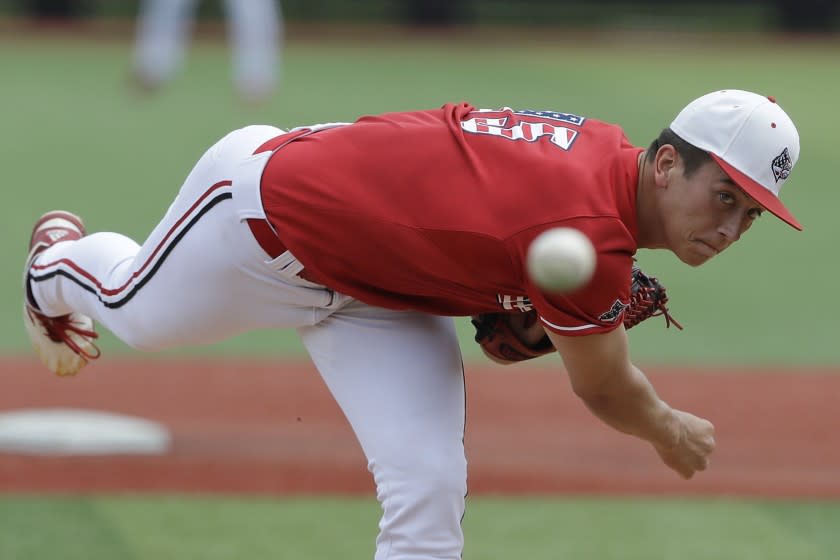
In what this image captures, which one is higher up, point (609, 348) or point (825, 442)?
point (609, 348)

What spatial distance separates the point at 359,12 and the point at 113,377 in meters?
17.7

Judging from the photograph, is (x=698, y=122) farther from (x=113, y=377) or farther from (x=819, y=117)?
(x=819, y=117)

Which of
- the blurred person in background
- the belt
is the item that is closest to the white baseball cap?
the belt

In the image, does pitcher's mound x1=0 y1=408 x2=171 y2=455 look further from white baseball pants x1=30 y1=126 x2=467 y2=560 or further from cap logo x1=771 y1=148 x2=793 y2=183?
cap logo x1=771 y1=148 x2=793 y2=183

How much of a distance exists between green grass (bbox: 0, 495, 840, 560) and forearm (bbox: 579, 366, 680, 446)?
1469mm

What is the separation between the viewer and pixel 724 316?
8555 mm

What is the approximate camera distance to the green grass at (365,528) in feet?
15.9

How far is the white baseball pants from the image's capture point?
3469mm

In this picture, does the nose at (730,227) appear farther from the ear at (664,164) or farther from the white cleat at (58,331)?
Answer: the white cleat at (58,331)

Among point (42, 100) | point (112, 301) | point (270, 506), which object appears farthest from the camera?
point (42, 100)

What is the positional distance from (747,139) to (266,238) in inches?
50.4

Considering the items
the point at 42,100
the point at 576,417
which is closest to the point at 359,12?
the point at 42,100

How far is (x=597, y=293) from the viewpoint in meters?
3.16

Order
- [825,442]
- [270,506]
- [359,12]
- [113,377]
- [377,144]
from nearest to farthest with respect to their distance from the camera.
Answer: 1. [377,144]
2. [270,506]
3. [825,442]
4. [113,377]
5. [359,12]
